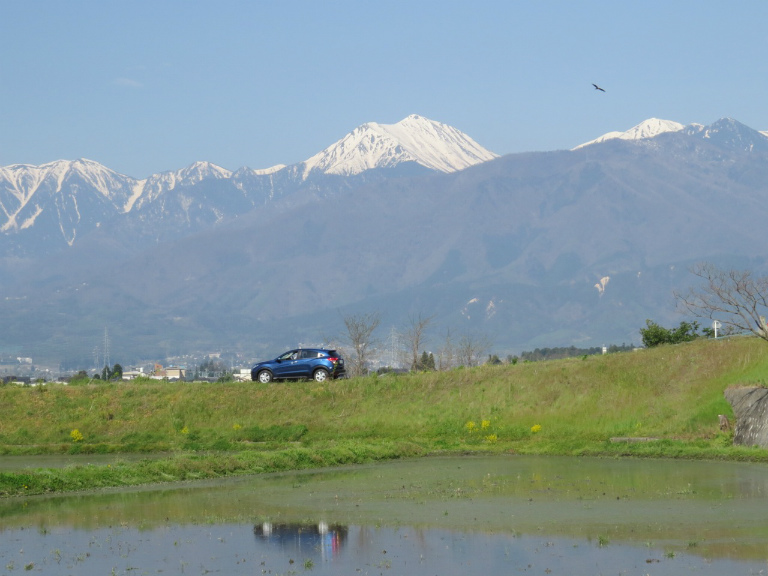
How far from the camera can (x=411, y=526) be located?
2717cm

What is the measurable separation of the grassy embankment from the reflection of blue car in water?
16.5m

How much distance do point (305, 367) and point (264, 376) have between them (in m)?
2.45

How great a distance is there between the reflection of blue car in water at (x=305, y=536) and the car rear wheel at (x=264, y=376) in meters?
36.8

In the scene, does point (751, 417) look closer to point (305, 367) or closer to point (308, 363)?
point (308, 363)

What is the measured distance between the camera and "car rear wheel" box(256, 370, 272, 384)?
64.4m

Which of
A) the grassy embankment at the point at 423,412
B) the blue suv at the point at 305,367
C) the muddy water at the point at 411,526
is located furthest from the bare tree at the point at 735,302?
the blue suv at the point at 305,367

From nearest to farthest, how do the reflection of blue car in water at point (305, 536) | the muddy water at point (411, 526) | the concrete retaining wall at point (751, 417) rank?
the muddy water at point (411, 526), the reflection of blue car in water at point (305, 536), the concrete retaining wall at point (751, 417)

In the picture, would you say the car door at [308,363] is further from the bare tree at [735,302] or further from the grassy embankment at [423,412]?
the bare tree at [735,302]

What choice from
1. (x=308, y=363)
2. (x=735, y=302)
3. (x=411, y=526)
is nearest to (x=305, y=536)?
(x=411, y=526)

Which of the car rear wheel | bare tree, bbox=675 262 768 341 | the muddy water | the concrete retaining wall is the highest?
bare tree, bbox=675 262 768 341

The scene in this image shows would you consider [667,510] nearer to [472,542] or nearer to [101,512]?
[472,542]

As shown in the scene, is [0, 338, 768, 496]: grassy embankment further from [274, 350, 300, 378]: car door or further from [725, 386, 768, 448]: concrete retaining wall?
[274, 350, 300, 378]: car door

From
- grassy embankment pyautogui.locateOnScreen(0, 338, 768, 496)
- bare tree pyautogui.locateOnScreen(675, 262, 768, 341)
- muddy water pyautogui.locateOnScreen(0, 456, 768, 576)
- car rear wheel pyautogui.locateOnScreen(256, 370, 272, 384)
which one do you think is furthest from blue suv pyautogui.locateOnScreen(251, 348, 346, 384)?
muddy water pyautogui.locateOnScreen(0, 456, 768, 576)

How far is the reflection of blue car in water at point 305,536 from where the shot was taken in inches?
961
